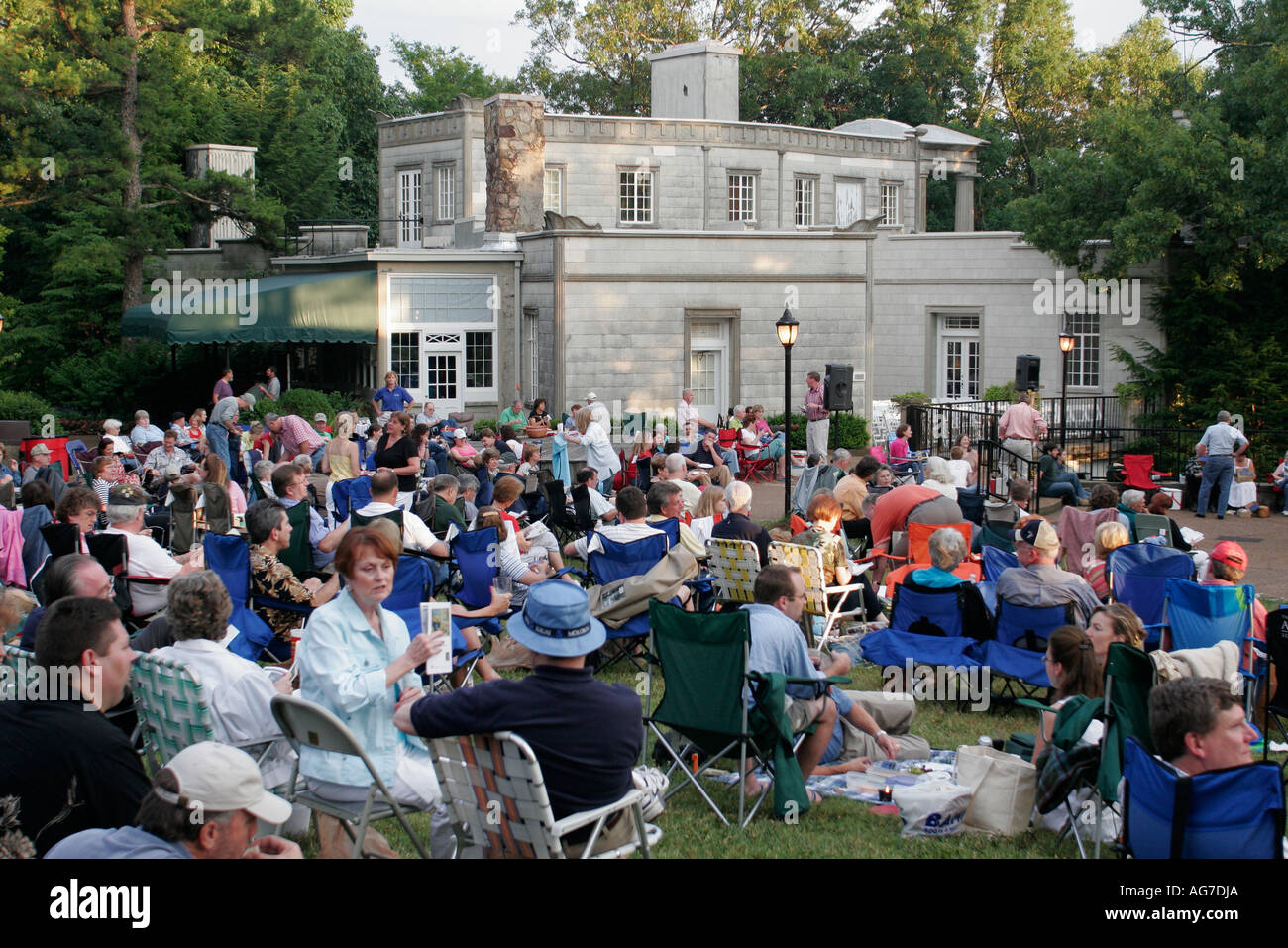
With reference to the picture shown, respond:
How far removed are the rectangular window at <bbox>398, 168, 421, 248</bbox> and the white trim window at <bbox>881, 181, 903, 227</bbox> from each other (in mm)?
13190

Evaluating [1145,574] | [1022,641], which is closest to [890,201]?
[1145,574]

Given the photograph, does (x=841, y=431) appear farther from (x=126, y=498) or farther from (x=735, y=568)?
(x=126, y=498)

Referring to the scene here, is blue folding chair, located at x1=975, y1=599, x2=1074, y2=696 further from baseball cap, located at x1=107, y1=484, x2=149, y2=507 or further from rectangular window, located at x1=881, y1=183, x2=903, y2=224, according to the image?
rectangular window, located at x1=881, y1=183, x2=903, y2=224

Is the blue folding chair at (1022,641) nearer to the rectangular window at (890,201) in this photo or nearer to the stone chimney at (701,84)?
the stone chimney at (701,84)

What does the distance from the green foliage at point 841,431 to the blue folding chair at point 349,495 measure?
12.6 metres

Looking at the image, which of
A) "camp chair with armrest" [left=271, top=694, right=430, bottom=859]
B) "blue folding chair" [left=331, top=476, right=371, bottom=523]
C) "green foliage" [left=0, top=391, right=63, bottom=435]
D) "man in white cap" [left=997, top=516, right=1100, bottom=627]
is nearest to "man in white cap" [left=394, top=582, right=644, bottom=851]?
"camp chair with armrest" [left=271, top=694, right=430, bottom=859]

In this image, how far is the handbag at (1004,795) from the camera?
6.04 metres

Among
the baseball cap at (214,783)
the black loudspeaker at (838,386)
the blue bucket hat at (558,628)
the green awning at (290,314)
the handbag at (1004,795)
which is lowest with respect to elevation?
the handbag at (1004,795)

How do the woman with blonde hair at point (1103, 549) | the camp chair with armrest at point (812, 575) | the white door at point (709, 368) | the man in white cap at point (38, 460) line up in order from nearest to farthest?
the camp chair with armrest at point (812, 575) < the woman with blonde hair at point (1103, 549) < the man in white cap at point (38, 460) < the white door at point (709, 368)

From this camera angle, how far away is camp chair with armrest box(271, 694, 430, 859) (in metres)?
4.69

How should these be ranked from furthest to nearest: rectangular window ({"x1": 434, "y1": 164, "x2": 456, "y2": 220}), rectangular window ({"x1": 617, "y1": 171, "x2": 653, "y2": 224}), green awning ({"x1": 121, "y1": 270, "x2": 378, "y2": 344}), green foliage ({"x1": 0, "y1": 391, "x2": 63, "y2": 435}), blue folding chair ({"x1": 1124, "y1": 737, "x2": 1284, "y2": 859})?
rectangular window ({"x1": 434, "y1": 164, "x2": 456, "y2": 220}) → rectangular window ({"x1": 617, "y1": 171, "x2": 653, "y2": 224}) → green foliage ({"x1": 0, "y1": 391, "x2": 63, "y2": 435}) → green awning ({"x1": 121, "y1": 270, "x2": 378, "y2": 344}) → blue folding chair ({"x1": 1124, "y1": 737, "x2": 1284, "y2": 859})

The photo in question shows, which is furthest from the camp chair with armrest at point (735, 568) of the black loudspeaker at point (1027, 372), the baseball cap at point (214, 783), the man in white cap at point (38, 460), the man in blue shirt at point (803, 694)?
the black loudspeaker at point (1027, 372)

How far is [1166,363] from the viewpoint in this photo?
86.1ft
